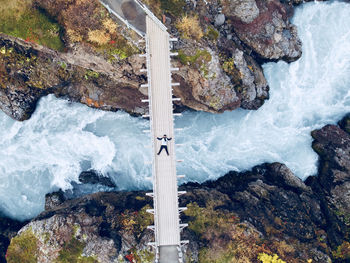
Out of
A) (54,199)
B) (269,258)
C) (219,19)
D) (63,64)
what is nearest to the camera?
(269,258)

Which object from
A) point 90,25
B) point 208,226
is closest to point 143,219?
point 208,226

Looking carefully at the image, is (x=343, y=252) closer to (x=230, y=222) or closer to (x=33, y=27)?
(x=230, y=222)

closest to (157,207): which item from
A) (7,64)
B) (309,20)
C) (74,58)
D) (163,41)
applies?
(163,41)

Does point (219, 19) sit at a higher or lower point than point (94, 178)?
higher

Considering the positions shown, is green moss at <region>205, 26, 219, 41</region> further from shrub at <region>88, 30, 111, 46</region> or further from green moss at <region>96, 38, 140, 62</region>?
shrub at <region>88, 30, 111, 46</region>

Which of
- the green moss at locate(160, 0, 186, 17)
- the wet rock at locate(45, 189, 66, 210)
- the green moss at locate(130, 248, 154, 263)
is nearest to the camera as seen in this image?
the green moss at locate(130, 248, 154, 263)

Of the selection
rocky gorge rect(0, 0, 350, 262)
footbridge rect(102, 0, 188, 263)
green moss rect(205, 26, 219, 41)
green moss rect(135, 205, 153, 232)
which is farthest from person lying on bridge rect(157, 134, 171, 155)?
green moss rect(205, 26, 219, 41)

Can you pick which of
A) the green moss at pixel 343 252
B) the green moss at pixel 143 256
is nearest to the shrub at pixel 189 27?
the green moss at pixel 143 256
